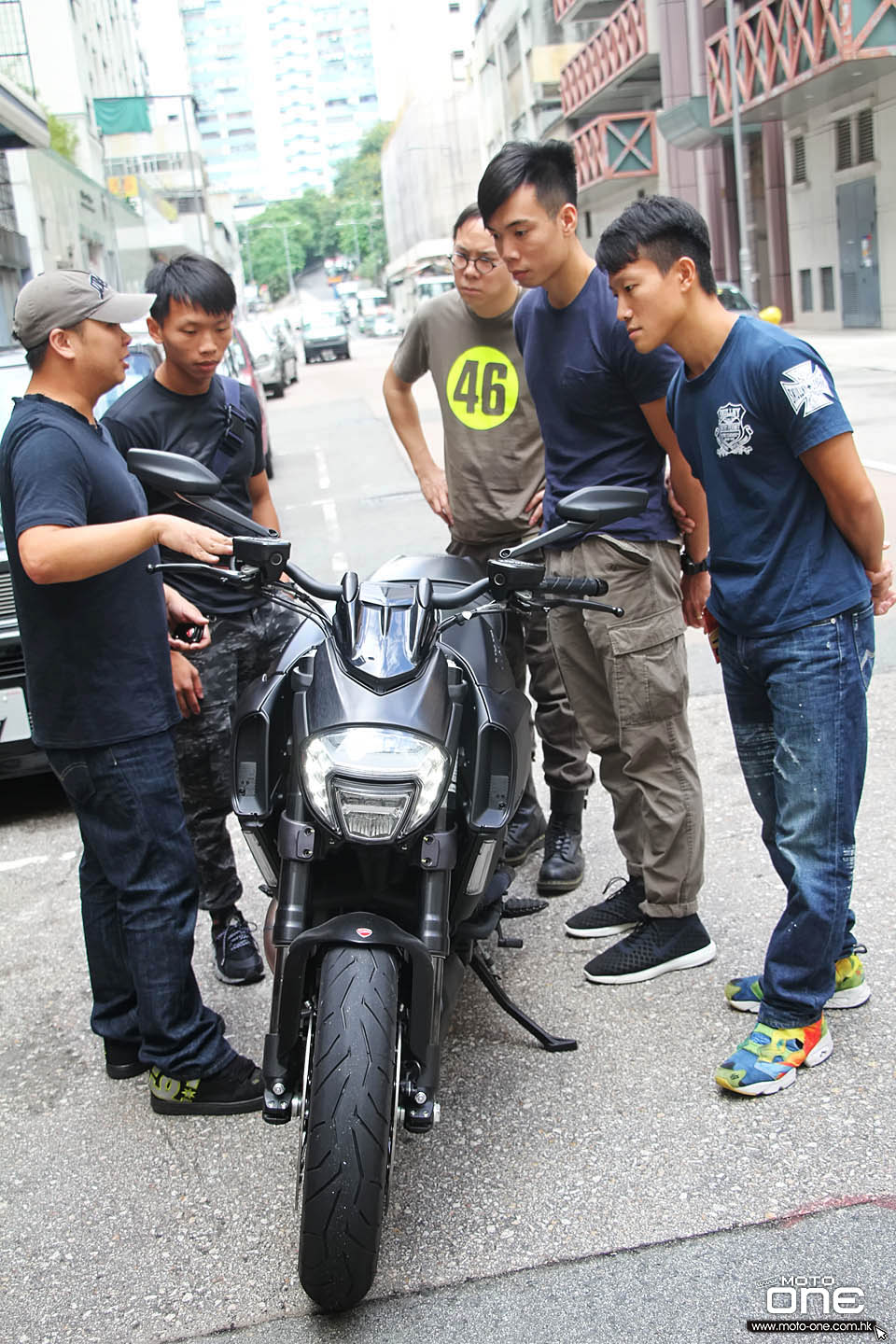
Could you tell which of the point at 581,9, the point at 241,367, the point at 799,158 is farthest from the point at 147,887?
the point at 581,9

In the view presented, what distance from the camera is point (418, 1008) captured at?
2.65 m

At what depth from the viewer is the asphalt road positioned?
2537 millimetres

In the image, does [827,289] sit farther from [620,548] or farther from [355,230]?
[355,230]

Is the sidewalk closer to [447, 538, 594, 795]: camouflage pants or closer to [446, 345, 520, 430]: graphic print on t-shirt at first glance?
[447, 538, 594, 795]: camouflage pants

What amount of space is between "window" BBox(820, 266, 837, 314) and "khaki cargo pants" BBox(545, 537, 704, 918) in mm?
31133

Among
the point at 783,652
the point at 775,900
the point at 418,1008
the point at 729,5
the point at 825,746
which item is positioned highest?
the point at 729,5

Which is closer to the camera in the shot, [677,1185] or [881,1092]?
[677,1185]

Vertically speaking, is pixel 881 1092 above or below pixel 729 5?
below

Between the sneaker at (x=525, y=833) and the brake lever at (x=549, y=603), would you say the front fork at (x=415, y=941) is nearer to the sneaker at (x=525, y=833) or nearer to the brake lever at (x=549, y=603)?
the brake lever at (x=549, y=603)

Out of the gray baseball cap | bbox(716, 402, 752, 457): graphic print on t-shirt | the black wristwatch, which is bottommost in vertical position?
the black wristwatch

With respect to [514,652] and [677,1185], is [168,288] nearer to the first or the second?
[514,652]

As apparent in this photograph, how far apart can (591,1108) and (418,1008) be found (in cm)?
76

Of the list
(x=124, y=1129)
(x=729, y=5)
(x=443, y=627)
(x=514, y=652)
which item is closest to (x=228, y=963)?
(x=124, y=1129)

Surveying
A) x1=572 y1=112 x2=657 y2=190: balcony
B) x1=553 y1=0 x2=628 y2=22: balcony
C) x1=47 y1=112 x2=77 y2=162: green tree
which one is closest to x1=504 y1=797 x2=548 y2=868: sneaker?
x1=47 y1=112 x2=77 y2=162: green tree
